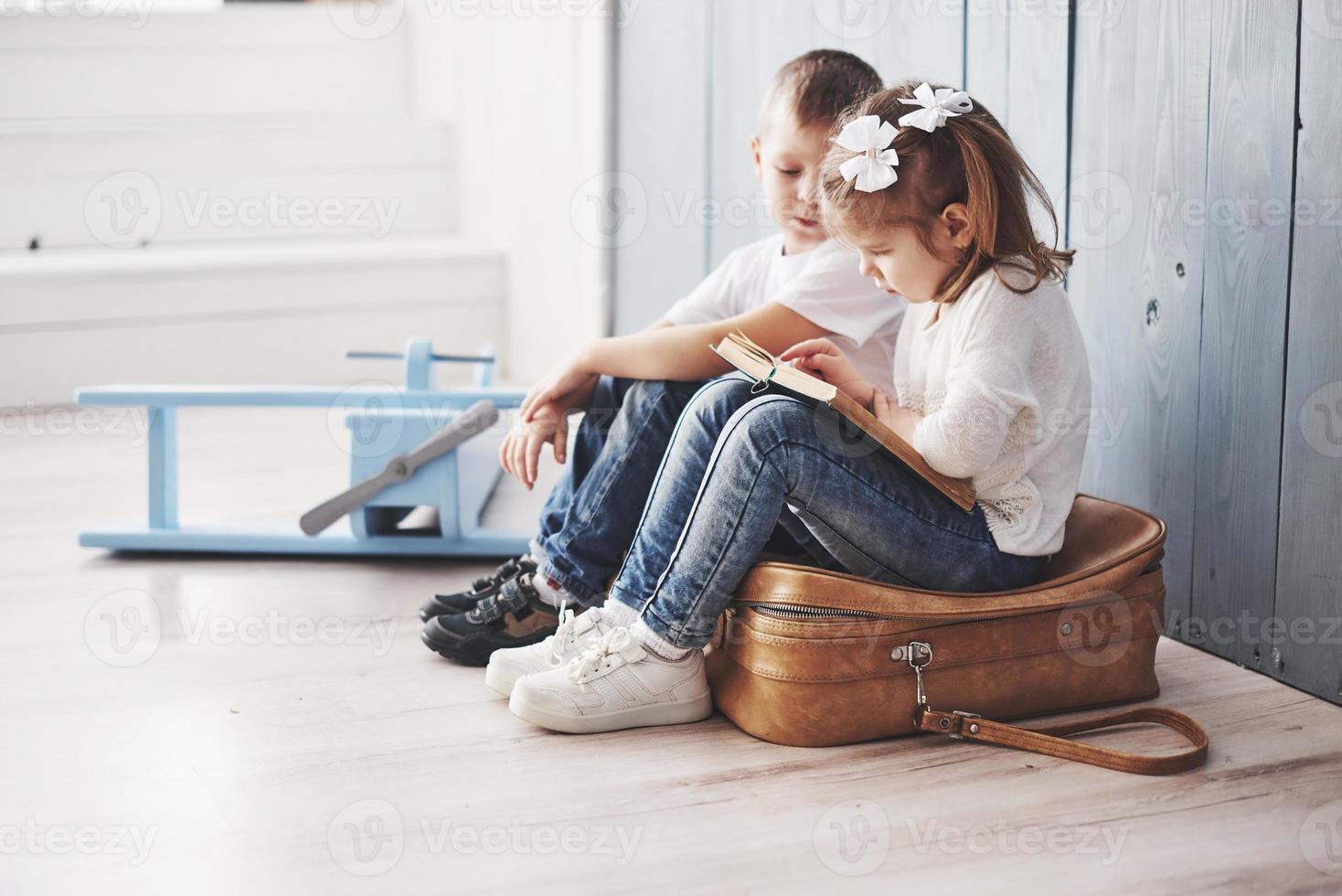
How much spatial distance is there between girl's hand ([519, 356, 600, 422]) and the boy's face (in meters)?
0.27

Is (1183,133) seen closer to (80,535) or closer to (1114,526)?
(1114,526)

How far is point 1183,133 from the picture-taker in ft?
4.45

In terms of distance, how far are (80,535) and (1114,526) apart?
4.38 ft

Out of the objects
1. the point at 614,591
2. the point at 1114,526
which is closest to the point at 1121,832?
the point at 1114,526

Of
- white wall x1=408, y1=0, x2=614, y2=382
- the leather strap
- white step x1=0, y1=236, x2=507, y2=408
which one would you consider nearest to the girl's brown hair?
the leather strap

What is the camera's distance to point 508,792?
1.15 m

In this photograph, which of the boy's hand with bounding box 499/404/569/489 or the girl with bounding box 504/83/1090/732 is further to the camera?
the boy's hand with bounding box 499/404/569/489

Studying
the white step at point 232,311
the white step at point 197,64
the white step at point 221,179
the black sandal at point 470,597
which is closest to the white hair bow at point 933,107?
the black sandal at point 470,597

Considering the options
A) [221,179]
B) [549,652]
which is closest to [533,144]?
[221,179]

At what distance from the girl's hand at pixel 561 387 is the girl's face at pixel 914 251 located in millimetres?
354

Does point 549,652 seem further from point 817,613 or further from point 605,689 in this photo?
point 817,613

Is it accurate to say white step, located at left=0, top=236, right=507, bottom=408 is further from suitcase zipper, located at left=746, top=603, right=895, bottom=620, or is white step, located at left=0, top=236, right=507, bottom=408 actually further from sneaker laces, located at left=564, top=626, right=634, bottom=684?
suitcase zipper, located at left=746, top=603, right=895, bottom=620

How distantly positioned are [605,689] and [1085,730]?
1.44ft

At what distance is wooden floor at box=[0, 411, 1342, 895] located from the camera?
3.33ft
